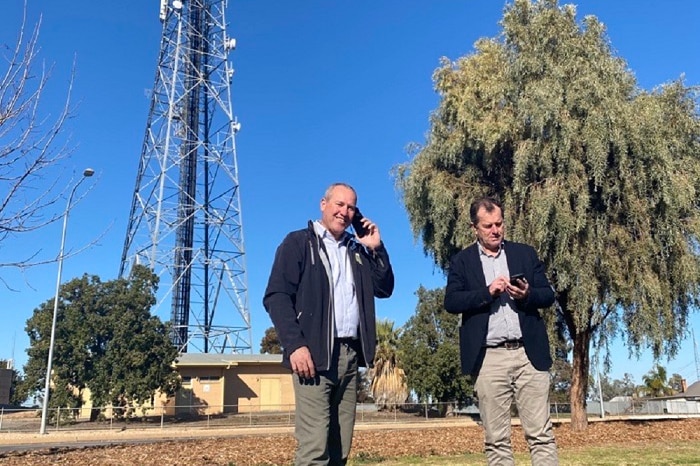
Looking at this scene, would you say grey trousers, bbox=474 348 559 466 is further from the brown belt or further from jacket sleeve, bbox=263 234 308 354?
jacket sleeve, bbox=263 234 308 354

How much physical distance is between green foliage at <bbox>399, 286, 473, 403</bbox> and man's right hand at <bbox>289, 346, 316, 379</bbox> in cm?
2683

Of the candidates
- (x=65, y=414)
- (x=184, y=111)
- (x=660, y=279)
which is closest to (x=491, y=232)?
(x=660, y=279)

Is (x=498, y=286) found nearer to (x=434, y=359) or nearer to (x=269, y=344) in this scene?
(x=434, y=359)

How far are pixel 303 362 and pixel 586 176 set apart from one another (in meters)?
11.8

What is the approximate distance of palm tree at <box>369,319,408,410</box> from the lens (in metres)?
32.6

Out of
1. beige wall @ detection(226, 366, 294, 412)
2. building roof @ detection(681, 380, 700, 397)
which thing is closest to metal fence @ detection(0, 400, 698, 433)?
beige wall @ detection(226, 366, 294, 412)

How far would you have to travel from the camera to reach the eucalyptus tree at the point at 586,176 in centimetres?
1312

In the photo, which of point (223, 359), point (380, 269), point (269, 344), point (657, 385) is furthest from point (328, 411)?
point (657, 385)

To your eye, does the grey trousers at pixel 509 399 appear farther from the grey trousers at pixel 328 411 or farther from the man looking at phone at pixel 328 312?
the grey trousers at pixel 328 411

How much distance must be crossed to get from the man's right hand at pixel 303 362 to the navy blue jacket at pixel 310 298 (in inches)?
1.3

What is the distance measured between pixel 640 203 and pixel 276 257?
11814 millimetres

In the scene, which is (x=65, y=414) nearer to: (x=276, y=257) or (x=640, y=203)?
(x=640, y=203)

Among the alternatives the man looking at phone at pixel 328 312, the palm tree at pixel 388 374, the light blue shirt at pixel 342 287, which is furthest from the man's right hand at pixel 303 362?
the palm tree at pixel 388 374

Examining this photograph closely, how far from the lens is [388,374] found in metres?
33.2
